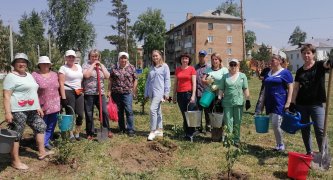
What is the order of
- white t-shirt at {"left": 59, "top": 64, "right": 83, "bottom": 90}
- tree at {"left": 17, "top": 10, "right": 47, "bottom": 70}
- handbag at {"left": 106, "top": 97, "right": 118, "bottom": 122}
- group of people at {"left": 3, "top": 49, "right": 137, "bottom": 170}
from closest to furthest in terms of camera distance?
group of people at {"left": 3, "top": 49, "right": 137, "bottom": 170} → white t-shirt at {"left": 59, "top": 64, "right": 83, "bottom": 90} → handbag at {"left": 106, "top": 97, "right": 118, "bottom": 122} → tree at {"left": 17, "top": 10, "right": 47, "bottom": 70}

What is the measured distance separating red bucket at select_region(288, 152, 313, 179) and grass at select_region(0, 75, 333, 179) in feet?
0.78

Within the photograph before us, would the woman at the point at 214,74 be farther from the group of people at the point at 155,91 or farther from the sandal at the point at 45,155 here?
the sandal at the point at 45,155

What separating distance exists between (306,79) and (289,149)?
1786 mm

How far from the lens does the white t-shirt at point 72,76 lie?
6137 mm

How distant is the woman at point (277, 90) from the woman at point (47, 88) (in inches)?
140

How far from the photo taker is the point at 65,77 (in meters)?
6.16

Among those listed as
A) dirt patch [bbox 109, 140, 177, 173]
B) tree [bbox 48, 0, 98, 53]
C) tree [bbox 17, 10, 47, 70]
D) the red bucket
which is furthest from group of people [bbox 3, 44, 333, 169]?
tree [bbox 17, 10, 47, 70]

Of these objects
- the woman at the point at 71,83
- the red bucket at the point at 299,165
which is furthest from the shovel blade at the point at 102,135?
the red bucket at the point at 299,165

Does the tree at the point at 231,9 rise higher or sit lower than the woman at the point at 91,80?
higher

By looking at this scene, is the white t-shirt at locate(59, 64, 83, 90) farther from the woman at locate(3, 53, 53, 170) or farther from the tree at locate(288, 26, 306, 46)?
the tree at locate(288, 26, 306, 46)

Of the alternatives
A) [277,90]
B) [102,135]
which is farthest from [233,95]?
[102,135]

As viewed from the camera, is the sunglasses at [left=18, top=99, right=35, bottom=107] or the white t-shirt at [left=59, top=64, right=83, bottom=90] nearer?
the sunglasses at [left=18, top=99, right=35, bottom=107]

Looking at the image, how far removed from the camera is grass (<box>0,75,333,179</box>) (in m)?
4.98

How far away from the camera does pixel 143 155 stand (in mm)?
5750
